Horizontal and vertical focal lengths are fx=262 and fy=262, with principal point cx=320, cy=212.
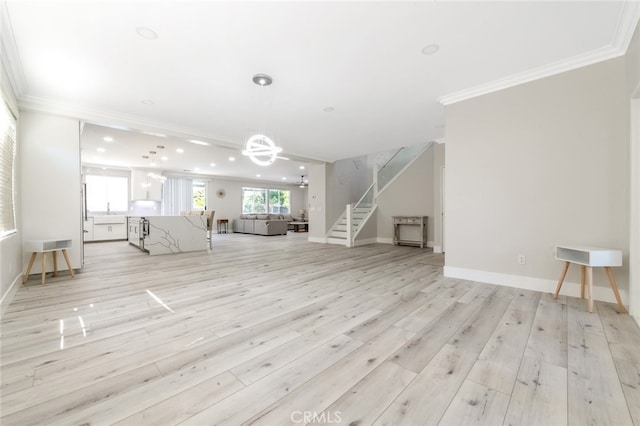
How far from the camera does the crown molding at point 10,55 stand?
227 centimetres

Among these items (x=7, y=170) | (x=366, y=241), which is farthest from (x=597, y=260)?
(x=7, y=170)

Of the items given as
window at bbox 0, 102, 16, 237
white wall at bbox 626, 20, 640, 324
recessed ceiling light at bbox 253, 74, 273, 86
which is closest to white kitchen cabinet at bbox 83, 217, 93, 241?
window at bbox 0, 102, 16, 237

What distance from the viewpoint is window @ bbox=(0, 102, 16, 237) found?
292cm

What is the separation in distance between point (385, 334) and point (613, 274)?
2669mm

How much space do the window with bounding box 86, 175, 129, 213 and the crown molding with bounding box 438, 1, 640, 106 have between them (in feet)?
36.0

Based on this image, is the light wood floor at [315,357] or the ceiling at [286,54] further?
the ceiling at [286,54]

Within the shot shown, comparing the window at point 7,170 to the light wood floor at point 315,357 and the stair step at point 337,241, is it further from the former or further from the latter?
the stair step at point 337,241

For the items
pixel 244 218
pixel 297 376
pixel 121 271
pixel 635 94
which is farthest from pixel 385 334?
pixel 244 218

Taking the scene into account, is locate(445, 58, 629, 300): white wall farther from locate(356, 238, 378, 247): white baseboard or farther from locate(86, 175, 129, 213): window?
locate(86, 175, 129, 213): window

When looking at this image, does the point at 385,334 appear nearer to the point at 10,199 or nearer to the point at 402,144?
A: the point at 10,199

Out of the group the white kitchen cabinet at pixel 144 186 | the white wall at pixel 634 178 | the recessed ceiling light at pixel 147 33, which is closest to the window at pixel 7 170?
the recessed ceiling light at pixel 147 33

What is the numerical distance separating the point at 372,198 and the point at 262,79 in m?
6.28

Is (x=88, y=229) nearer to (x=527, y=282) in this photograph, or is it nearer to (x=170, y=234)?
(x=170, y=234)

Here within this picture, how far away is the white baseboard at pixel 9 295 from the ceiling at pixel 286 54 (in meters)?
2.49
